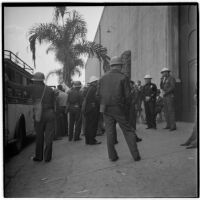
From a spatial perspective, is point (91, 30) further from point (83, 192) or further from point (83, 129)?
point (83, 192)

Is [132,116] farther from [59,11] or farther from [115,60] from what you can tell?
[59,11]

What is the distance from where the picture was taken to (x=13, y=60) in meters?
4.12

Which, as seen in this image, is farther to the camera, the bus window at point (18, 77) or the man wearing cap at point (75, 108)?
the man wearing cap at point (75, 108)

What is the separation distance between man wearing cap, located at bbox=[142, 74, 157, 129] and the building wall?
3.5 inches

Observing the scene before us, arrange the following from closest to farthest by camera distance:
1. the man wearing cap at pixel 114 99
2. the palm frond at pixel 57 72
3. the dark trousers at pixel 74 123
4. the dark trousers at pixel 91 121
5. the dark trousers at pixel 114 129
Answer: the palm frond at pixel 57 72
the dark trousers at pixel 114 129
the man wearing cap at pixel 114 99
the dark trousers at pixel 74 123
the dark trousers at pixel 91 121

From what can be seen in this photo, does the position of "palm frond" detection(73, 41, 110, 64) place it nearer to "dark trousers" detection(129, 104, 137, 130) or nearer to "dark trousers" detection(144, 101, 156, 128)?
"dark trousers" detection(129, 104, 137, 130)

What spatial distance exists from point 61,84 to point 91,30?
816 millimetres

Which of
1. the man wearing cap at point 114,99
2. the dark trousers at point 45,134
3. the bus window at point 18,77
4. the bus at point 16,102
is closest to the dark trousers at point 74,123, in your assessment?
the dark trousers at point 45,134

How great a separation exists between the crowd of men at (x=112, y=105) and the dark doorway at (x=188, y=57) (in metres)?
0.17

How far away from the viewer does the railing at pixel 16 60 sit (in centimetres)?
406

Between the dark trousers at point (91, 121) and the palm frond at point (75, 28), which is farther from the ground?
the palm frond at point (75, 28)

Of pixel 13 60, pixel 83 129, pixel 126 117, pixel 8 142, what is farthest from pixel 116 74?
pixel 8 142

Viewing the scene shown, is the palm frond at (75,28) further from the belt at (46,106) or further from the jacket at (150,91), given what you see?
the jacket at (150,91)

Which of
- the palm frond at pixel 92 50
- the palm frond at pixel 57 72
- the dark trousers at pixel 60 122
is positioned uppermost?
the palm frond at pixel 92 50
